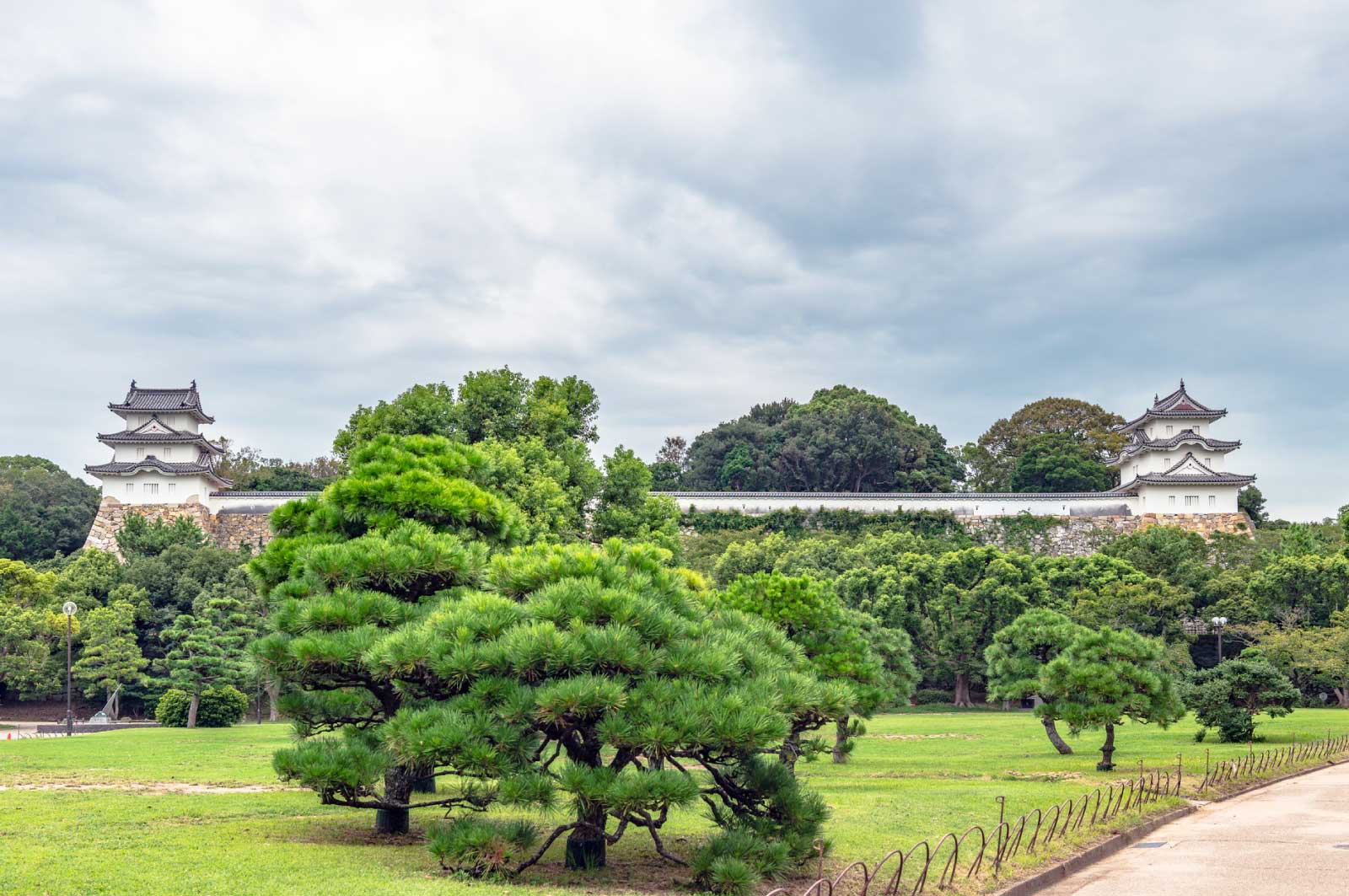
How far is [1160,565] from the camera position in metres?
43.4

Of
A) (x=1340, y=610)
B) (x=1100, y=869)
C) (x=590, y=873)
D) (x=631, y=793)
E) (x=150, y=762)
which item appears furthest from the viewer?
(x=1340, y=610)

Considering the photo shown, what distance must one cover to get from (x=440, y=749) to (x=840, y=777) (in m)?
11.7

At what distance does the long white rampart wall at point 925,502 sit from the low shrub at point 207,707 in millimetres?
27520

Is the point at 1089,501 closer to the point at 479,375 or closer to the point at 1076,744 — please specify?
the point at 1076,744

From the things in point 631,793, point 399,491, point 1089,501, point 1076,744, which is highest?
point 1089,501

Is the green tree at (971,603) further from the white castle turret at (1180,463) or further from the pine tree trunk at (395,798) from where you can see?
the pine tree trunk at (395,798)

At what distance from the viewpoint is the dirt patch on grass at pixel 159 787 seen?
14555 mm

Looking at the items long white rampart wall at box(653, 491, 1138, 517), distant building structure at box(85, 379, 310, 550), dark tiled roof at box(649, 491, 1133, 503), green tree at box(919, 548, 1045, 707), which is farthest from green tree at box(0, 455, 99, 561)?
green tree at box(919, 548, 1045, 707)

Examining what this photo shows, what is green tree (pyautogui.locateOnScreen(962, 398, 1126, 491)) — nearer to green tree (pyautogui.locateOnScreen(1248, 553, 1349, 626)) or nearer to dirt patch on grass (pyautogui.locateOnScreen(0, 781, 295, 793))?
green tree (pyautogui.locateOnScreen(1248, 553, 1349, 626))

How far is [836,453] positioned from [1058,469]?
13.1 meters

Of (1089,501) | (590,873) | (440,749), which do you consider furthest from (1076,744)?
(1089,501)

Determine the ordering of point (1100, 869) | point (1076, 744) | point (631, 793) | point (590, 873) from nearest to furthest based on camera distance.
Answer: point (631, 793), point (590, 873), point (1100, 869), point (1076, 744)

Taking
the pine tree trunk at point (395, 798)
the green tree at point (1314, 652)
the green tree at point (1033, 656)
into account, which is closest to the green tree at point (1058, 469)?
the green tree at point (1314, 652)

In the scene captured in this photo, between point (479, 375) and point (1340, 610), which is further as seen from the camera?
point (1340, 610)
